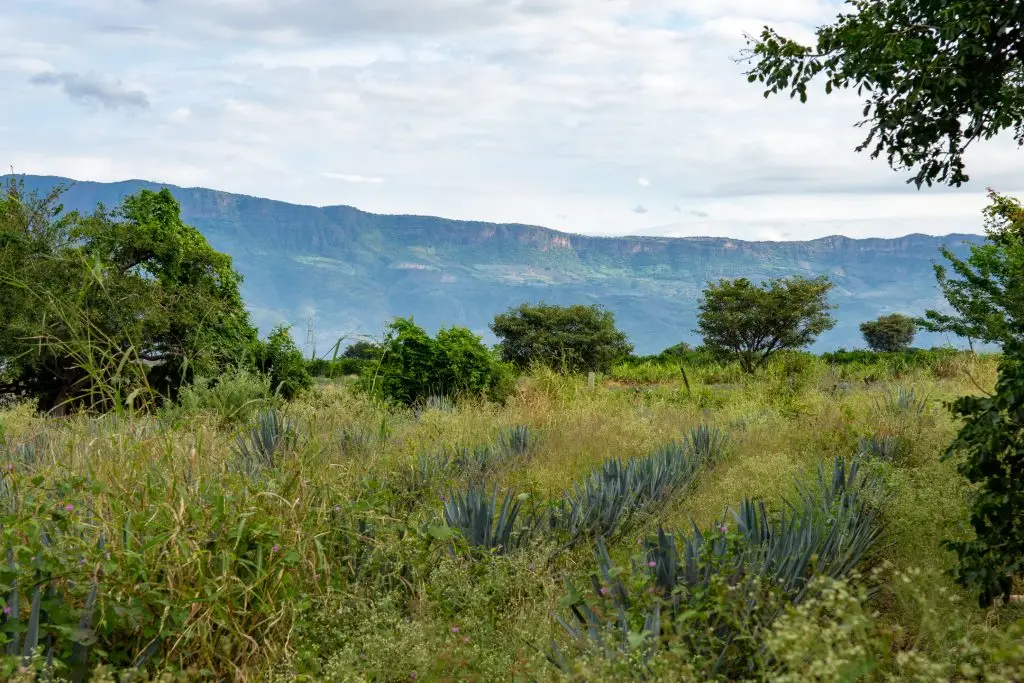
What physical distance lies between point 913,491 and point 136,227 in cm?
1720

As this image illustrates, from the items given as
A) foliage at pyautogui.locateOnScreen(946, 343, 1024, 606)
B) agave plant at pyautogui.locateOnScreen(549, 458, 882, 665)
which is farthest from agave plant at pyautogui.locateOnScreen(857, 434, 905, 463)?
foliage at pyautogui.locateOnScreen(946, 343, 1024, 606)

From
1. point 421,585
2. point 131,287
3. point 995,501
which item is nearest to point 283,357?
point 131,287

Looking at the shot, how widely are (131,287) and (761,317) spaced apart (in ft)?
48.2

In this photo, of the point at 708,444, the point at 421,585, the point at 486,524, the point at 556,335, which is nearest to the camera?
the point at 421,585

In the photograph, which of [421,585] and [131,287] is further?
[131,287]

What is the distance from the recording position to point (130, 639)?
366 cm

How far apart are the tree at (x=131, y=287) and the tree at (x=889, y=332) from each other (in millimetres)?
28682

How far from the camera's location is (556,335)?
67.9 ft

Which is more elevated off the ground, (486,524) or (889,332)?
(486,524)

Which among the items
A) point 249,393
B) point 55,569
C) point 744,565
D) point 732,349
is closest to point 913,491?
point 744,565

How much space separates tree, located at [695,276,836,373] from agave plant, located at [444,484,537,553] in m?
19.2

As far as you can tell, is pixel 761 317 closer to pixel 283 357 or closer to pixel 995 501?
pixel 283 357

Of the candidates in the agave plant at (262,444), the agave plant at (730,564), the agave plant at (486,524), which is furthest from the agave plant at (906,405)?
the agave plant at (262,444)

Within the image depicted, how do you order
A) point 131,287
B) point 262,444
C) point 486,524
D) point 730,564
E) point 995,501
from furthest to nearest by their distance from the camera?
point 131,287 → point 262,444 → point 486,524 → point 995,501 → point 730,564
